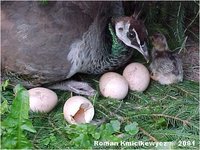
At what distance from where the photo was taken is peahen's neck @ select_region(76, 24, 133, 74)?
2689mm

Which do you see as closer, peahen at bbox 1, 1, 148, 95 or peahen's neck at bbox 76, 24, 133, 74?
peahen at bbox 1, 1, 148, 95

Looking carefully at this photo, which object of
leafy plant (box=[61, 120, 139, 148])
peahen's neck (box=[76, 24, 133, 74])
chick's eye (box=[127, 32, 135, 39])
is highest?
chick's eye (box=[127, 32, 135, 39])

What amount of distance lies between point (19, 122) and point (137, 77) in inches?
32.4

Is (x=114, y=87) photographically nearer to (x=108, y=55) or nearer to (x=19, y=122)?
(x=108, y=55)

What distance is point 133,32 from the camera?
2602mm

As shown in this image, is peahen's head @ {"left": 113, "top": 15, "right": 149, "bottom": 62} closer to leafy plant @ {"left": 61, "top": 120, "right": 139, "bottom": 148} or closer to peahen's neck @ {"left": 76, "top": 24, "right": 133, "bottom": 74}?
peahen's neck @ {"left": 76, "top": 24, "right": 133, "bottom": 74}

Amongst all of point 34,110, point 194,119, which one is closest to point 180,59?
point 194,119

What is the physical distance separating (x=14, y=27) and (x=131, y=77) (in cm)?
70

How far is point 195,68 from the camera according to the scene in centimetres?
295


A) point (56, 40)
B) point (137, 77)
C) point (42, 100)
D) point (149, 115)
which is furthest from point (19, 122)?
point (137, 77)

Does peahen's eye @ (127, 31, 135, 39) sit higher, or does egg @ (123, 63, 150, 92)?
peahen's eye @ (127, 31, 135, 39)

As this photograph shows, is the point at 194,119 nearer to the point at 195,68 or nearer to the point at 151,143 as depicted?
the point at 151,143

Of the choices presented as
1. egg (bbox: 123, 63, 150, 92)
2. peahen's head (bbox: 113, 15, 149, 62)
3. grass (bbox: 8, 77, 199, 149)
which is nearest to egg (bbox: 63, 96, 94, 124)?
grass (bbox: 8, 77, 199, 149)

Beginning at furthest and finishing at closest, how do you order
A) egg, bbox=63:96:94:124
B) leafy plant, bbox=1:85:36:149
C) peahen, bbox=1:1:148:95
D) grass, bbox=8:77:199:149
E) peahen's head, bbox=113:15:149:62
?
1. peahen's head, bbox=113:15:149:62
2. peahen, bbox=1:1:148:95
3. egg, bbox=63:96:94:124
4. grass, bbox=8:77:199:149
5. leafy plant, bbox=1:85:36:149
